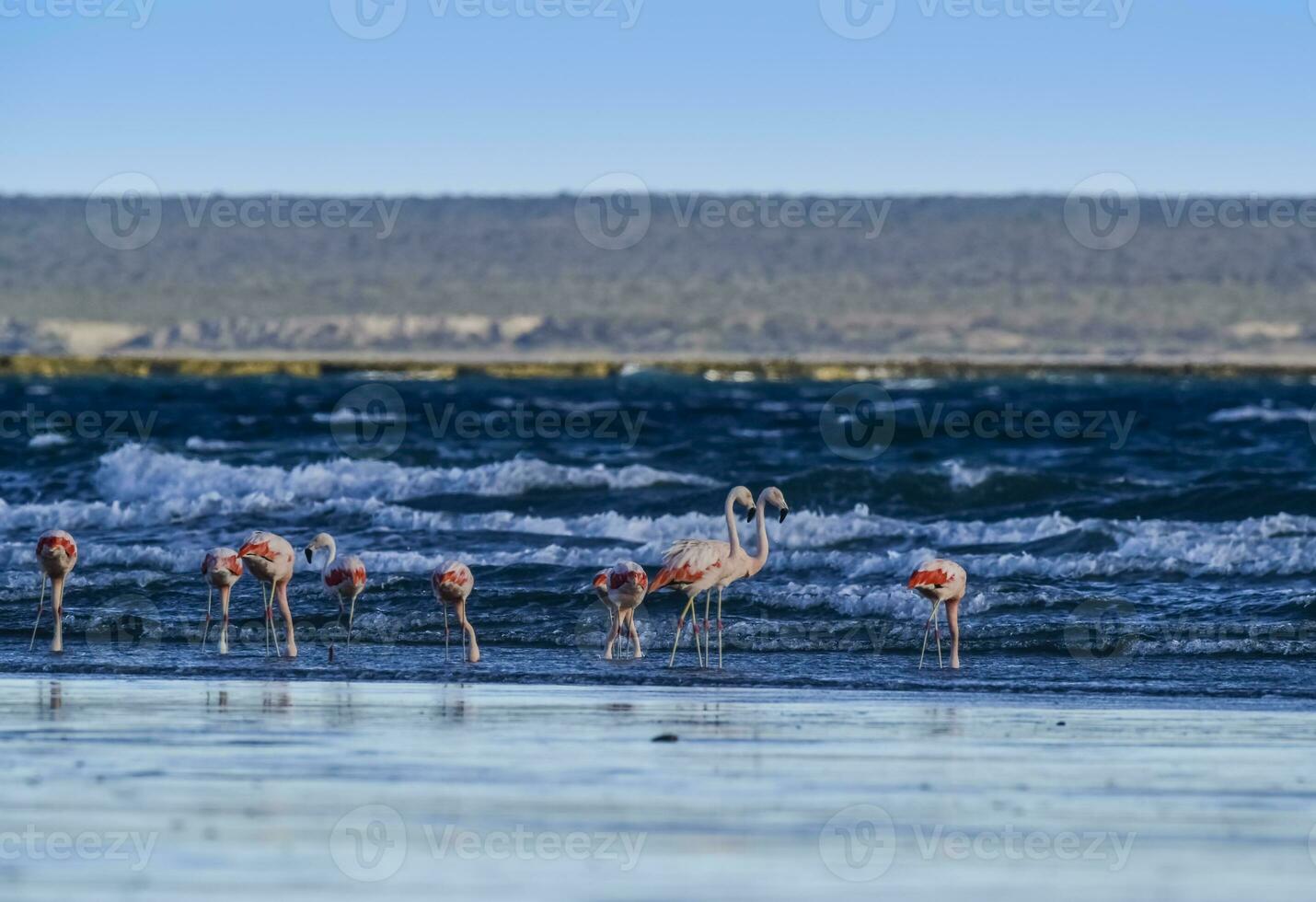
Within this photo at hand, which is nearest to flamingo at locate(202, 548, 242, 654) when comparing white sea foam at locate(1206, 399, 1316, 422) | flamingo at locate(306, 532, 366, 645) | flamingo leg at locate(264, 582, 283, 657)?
flamingo leg at locate(264, 582, 283, 657)

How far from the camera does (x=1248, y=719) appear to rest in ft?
33.7

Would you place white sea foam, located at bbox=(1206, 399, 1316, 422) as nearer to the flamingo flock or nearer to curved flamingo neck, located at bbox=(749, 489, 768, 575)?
the flamingo flock

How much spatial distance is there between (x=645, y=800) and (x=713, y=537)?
543 inches

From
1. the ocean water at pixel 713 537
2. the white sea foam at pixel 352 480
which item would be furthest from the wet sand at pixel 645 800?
the white sea foam at pixel 352 480

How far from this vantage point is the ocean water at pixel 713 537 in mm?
13508

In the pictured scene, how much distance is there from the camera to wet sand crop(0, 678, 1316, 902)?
626 cm

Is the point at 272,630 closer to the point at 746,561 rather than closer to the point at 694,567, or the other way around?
the point at 694,567

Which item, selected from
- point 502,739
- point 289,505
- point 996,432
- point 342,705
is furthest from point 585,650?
point 996,432

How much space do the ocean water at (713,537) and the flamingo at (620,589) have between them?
0.97 feet

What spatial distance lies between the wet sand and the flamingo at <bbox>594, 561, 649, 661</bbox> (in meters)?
2.69

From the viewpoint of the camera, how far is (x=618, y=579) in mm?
13578

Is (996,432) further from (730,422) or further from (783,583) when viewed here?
(783,583)

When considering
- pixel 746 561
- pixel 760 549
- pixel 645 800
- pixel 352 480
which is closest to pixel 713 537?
pixel 352 480

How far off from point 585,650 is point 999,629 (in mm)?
3031
